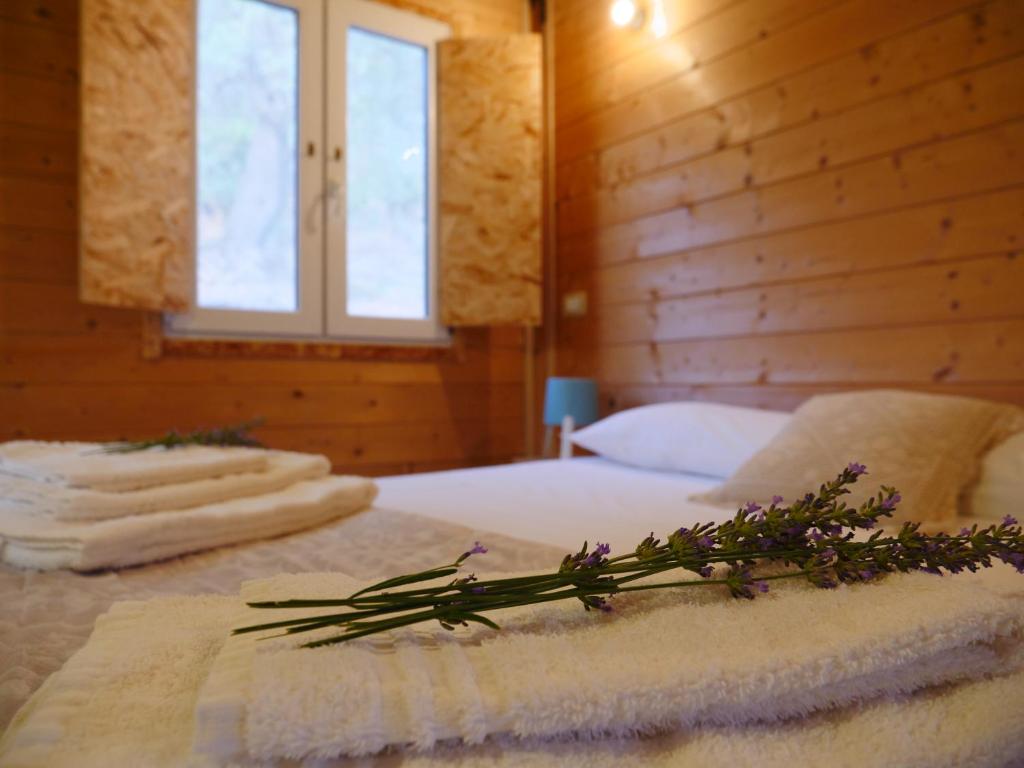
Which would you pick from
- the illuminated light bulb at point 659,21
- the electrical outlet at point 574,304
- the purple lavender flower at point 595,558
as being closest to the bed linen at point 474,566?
the purple lavender flower at point 595,558

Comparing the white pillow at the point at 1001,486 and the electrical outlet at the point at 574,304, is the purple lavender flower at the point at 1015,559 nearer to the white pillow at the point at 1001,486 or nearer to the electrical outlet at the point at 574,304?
the white pillow at the point at 1001,486

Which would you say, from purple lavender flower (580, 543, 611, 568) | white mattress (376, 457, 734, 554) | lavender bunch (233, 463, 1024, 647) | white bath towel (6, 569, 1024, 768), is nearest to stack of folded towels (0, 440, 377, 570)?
white mattress (376, 457, 734, 554)

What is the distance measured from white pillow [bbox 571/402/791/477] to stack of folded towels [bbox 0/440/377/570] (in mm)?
946

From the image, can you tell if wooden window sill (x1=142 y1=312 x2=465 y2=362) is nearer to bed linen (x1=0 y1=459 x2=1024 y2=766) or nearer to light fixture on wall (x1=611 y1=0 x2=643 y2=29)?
bed linen (x1=0 y1=459 x2=1024 y2=766)

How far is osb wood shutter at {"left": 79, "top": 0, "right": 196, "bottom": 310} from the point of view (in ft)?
6.89

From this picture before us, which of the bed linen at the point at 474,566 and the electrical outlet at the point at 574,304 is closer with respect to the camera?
the bed linen at the point at 474,566

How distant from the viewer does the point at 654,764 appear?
43 centimetres

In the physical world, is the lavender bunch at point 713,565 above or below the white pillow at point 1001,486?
above

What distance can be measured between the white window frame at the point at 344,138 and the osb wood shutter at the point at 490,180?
0.06 meters

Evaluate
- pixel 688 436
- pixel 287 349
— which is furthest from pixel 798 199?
pixel 287 349

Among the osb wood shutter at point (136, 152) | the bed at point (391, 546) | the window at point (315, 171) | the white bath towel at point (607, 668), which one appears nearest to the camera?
the white bath towel at point (607, 668)

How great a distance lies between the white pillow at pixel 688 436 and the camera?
5.87ft

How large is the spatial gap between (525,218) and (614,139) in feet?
1.54

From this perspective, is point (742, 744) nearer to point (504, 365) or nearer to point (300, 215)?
point (300, 215)
